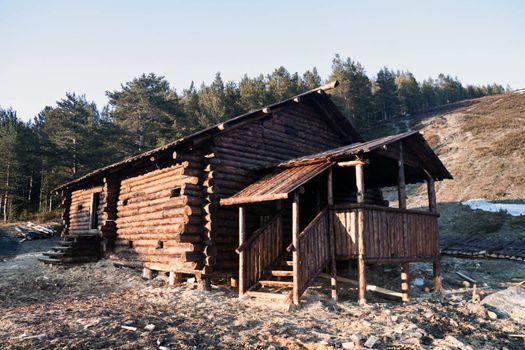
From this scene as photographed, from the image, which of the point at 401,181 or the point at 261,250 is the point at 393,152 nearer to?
the point at 401,181

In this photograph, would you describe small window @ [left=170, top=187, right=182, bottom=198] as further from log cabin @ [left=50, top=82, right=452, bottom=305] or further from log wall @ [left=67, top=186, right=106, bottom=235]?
log wall @ [left=67, top=186, right=106, bottom=235]

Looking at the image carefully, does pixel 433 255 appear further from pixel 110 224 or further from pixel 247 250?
pixel 110 224

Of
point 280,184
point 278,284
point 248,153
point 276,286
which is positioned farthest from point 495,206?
point 278,284

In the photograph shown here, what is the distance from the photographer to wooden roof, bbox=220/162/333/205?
9652 millimetres

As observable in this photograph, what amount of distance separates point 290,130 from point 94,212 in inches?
451

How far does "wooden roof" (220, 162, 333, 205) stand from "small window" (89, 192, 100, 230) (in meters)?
11.5

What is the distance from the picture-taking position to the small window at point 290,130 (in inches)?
606

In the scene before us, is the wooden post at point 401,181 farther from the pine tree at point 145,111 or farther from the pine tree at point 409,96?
the pine tree at point 409,96

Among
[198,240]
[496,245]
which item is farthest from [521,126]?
[198,240]

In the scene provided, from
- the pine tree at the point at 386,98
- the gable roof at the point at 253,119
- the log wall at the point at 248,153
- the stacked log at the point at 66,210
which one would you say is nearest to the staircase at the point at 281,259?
the log wall at the point at 248,153

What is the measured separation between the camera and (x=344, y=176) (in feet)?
46.5

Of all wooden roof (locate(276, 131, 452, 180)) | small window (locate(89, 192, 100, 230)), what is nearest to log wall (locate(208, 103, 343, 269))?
wooden roof (locate(276, 131, 452, 180))

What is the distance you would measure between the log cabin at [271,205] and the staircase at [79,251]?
0.10 m

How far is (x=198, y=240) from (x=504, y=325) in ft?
27.2
